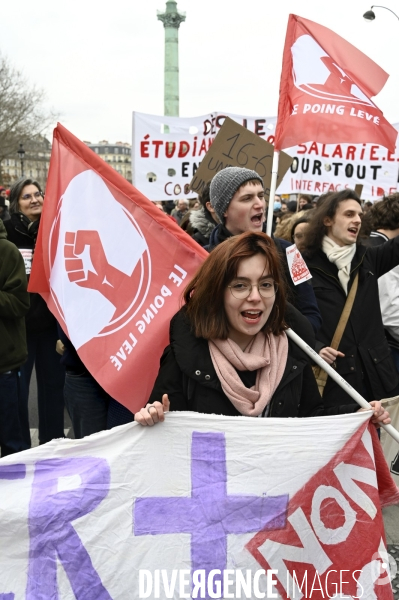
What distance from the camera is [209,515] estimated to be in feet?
6.61

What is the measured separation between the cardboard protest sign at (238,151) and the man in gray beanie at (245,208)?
1065mm

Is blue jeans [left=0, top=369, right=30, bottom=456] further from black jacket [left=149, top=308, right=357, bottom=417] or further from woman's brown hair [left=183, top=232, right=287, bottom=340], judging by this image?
woman's brown hair [left=183, top=232, right=287, bottom=340]

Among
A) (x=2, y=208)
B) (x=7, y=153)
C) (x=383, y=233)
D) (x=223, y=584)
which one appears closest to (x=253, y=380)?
(x=223, y=584)

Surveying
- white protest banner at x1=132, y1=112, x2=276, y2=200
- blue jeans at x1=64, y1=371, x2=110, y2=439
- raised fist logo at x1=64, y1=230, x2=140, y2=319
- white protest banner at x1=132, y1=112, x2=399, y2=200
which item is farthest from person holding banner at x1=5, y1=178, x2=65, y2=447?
white protest banner at x1=132, y1=112, x2=276, y2=200

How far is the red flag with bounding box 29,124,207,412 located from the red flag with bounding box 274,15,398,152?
142 centimetres

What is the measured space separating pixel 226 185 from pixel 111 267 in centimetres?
64

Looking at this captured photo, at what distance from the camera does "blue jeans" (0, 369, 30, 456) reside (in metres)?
3.75

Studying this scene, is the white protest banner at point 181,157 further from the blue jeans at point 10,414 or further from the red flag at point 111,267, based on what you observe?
the red flag at point 111,267

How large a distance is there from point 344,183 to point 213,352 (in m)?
4.98

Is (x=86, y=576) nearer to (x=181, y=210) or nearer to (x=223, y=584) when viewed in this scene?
(x=223, y=584)

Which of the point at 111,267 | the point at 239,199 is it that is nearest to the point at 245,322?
the point at 111,267

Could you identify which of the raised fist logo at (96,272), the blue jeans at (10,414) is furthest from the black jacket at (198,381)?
the blue jeans at (10,414)

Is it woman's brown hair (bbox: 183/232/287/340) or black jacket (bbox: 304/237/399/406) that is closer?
woman's brown hair (bbox: 183/232/287/340)

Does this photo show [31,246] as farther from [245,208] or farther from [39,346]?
[245,208]
